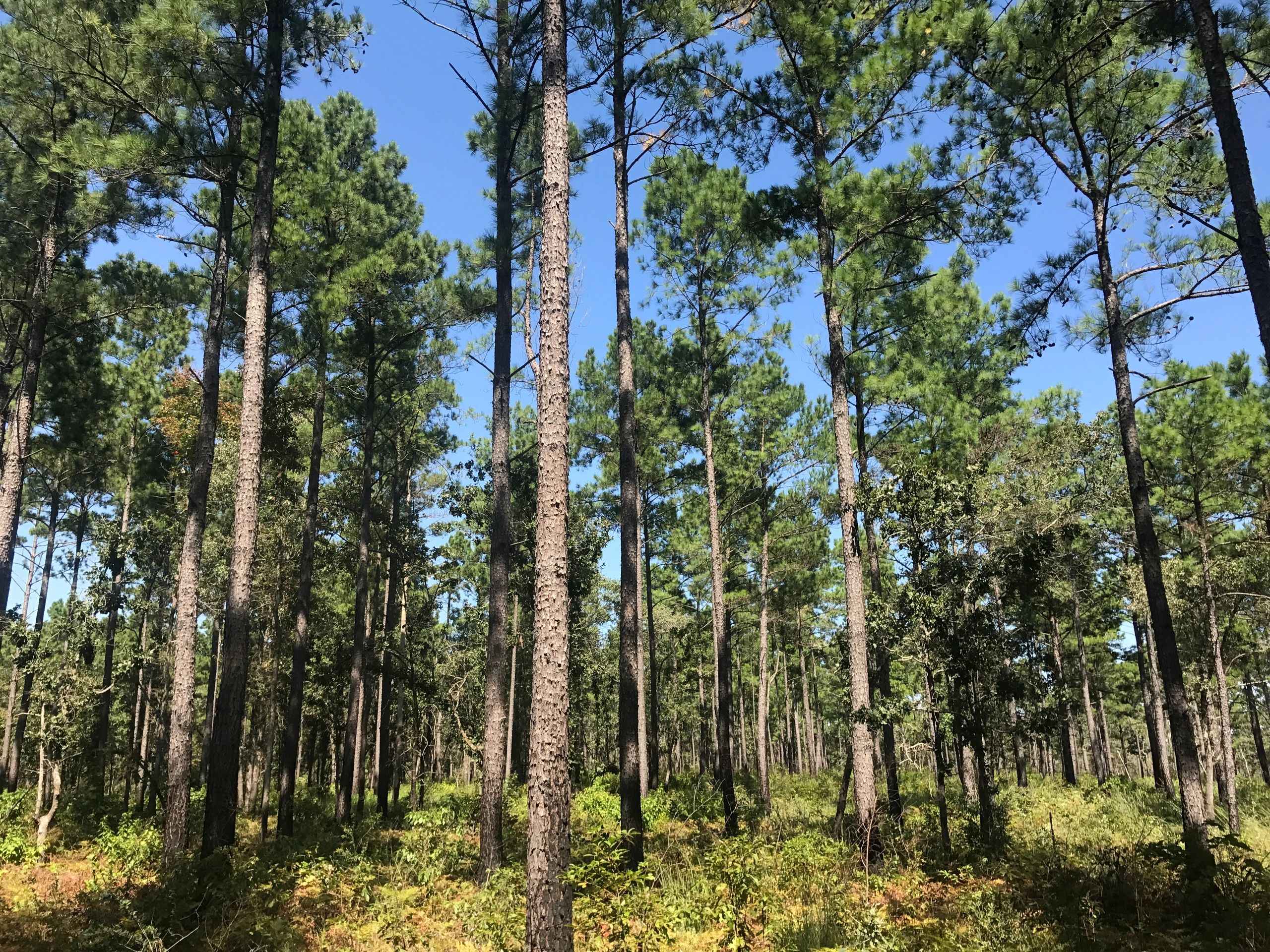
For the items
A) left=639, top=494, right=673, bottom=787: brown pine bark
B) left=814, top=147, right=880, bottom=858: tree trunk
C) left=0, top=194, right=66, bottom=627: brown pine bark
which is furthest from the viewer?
left=639, top=494, right=673, bottom=787: brown pine bark

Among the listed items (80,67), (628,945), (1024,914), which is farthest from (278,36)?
(1024,914)

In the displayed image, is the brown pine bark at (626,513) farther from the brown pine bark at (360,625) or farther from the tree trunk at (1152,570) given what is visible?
the brown pine bark at (360,625)

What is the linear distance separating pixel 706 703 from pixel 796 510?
21.1 metres

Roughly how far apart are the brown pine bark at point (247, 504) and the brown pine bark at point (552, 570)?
18.3ft

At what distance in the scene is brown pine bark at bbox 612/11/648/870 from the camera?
28.8ft

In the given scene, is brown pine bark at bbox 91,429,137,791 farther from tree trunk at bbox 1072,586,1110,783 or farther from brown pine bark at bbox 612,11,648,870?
tree trunk at bbox 1072,586,1110,783

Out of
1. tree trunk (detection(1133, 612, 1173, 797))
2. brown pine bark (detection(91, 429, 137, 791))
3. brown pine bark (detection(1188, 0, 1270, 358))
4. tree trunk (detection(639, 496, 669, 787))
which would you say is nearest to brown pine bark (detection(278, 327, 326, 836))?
brown pine bark (detection(91, 429, 137, 791))

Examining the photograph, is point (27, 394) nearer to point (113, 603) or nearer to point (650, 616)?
point (113, 603)

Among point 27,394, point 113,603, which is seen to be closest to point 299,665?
point 27,394

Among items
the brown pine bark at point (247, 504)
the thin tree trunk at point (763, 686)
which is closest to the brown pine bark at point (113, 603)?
the brown pine bark at point (247, 504)

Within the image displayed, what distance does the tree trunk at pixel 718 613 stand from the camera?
13.3 meters

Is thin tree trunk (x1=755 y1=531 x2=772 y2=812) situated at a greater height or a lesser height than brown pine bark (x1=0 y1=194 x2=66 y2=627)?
lesser

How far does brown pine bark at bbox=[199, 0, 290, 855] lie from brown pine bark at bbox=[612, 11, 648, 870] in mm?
5174

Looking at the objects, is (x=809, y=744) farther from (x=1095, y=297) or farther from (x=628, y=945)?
(x=628, y=945)
